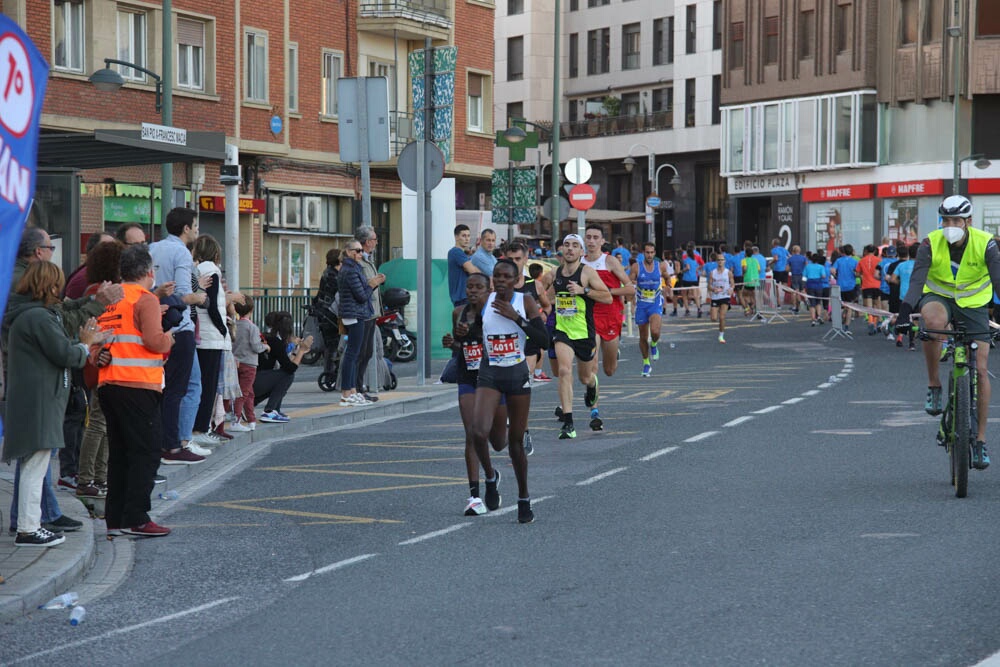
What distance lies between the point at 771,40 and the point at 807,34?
6.45ft

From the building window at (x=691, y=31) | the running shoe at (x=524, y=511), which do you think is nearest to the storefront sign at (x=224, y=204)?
the running shoe at (x=524, y=511)

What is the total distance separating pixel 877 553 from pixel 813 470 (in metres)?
3.80

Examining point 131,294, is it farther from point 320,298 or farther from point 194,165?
point 194,165

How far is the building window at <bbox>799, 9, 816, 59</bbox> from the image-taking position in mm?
60688

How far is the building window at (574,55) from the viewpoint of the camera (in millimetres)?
77062

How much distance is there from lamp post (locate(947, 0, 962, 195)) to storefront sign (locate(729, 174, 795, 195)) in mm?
8061

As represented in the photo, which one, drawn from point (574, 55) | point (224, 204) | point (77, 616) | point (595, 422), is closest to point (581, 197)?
point (224, 204)

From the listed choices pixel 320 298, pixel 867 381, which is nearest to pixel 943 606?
pixel 320 298

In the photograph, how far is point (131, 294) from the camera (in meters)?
9.87

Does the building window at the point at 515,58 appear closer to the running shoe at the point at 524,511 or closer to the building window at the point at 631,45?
the building window at the point at 631,45

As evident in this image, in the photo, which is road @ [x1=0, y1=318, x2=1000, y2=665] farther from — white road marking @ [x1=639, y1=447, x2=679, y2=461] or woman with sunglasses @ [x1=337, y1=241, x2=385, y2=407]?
woman with sunglasses @ [x1=337, y1=241, x2=385, y2=407]

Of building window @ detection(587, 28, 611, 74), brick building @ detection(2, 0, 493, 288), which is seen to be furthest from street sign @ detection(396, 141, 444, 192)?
building window @ detection(587, 28, 611, 74)

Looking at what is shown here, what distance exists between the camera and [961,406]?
34.7ft

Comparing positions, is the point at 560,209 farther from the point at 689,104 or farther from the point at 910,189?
the point at 689,104
